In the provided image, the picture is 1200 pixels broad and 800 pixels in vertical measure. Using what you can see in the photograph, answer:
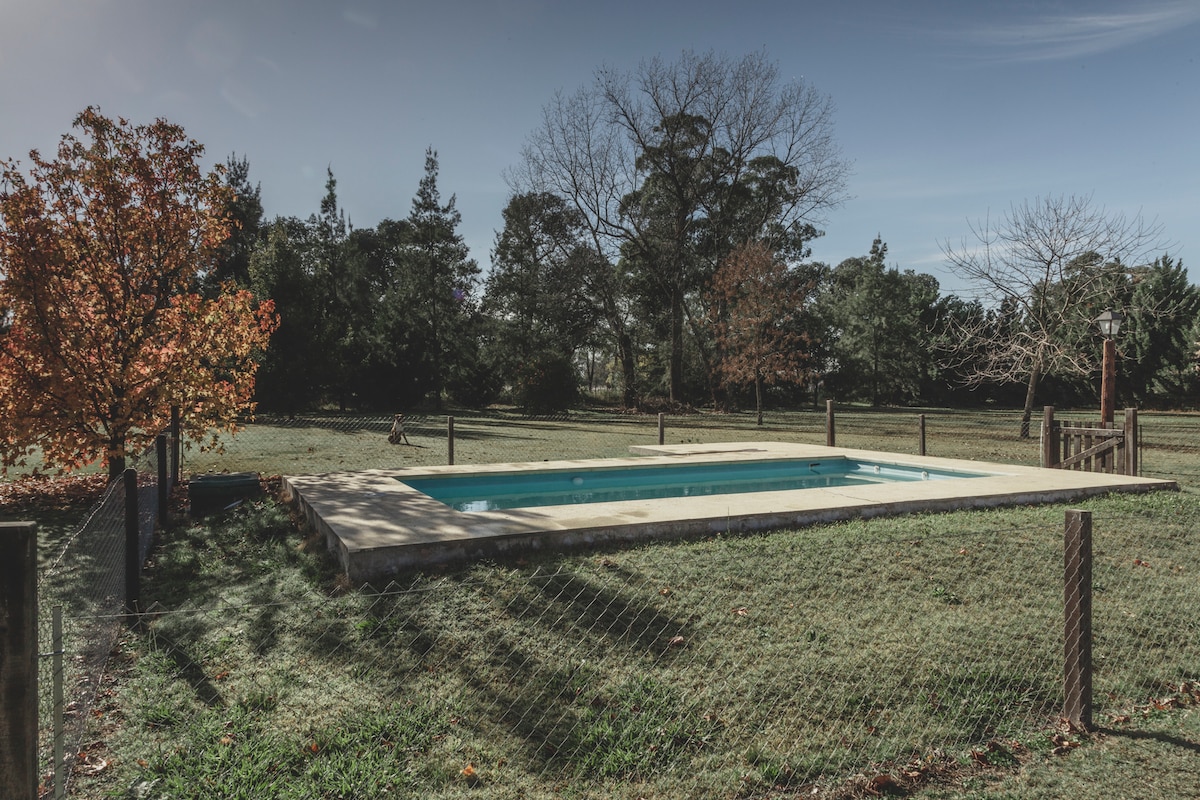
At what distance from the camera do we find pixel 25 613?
2.04 m

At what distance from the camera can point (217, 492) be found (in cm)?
866

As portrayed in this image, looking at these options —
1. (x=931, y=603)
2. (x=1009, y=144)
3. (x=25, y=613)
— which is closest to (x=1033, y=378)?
(x=1009, y=144)

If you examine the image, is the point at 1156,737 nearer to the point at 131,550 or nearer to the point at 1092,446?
the point at 131,550

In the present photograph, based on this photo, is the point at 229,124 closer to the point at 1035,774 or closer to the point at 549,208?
the point at 1035,774

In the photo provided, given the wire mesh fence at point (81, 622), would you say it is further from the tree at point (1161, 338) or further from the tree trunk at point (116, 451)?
the tree at point (1161, 338)

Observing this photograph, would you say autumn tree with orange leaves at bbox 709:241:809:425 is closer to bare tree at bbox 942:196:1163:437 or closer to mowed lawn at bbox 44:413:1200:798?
bare tree at bbox 942:196:1163:437

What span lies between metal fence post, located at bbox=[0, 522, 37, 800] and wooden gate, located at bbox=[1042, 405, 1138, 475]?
43.8 ft

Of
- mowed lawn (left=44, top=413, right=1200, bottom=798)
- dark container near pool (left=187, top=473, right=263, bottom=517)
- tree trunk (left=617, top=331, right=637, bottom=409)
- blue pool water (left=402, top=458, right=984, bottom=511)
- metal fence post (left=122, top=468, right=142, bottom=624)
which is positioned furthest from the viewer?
tree trunk (left=617, top=331, right=637, bottom=409)

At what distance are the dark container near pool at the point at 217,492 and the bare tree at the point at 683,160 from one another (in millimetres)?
28508

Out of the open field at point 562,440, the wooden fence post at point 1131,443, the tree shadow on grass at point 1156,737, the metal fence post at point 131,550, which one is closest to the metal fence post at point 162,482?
the open field at point 562,440

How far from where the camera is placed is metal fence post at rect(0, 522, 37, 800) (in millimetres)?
2020

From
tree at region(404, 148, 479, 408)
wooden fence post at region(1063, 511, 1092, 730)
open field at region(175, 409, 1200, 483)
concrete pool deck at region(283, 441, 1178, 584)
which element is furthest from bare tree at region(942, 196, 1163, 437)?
tree at region(404, 148, 479, 408)

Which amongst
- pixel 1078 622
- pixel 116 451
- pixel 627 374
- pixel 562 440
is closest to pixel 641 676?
pixel 1078 622

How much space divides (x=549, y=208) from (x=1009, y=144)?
85.9 ft
